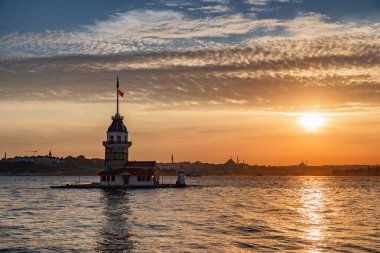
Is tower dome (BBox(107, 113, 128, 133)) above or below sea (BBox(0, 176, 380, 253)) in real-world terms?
above

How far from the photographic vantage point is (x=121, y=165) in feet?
390

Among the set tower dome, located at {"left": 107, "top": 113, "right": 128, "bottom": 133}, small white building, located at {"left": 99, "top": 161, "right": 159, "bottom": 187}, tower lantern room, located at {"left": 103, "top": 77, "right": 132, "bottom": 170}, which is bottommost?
small white building, located at {"left": 99, "top": 161, "right": 159, "bottom": 187}

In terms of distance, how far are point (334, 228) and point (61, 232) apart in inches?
995

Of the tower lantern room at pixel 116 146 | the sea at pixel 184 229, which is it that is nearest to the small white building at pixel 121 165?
the tower lantern room at pixel 116 146

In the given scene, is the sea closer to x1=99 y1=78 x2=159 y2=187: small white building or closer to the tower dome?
x1=99 y1=78 x2=159 y2=187: small white building

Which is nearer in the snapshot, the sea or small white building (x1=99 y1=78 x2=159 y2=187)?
the sea

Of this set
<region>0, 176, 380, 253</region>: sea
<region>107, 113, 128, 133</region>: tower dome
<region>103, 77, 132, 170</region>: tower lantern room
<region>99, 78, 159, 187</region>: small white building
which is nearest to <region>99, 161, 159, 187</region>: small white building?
<region>99, 78, 159, 187</region>: small white building

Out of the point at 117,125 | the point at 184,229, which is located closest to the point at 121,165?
the point at 117,125

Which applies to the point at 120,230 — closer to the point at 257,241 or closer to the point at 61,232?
the point at 61,232

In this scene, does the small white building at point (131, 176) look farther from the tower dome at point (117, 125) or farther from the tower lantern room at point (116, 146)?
the tower dome at point (117, 125)

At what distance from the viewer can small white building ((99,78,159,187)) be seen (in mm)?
112875

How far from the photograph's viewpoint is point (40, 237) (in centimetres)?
4281

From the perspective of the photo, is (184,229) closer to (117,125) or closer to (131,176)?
(131,176)

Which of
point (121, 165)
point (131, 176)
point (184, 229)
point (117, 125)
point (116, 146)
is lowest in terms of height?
point (184, 229)
